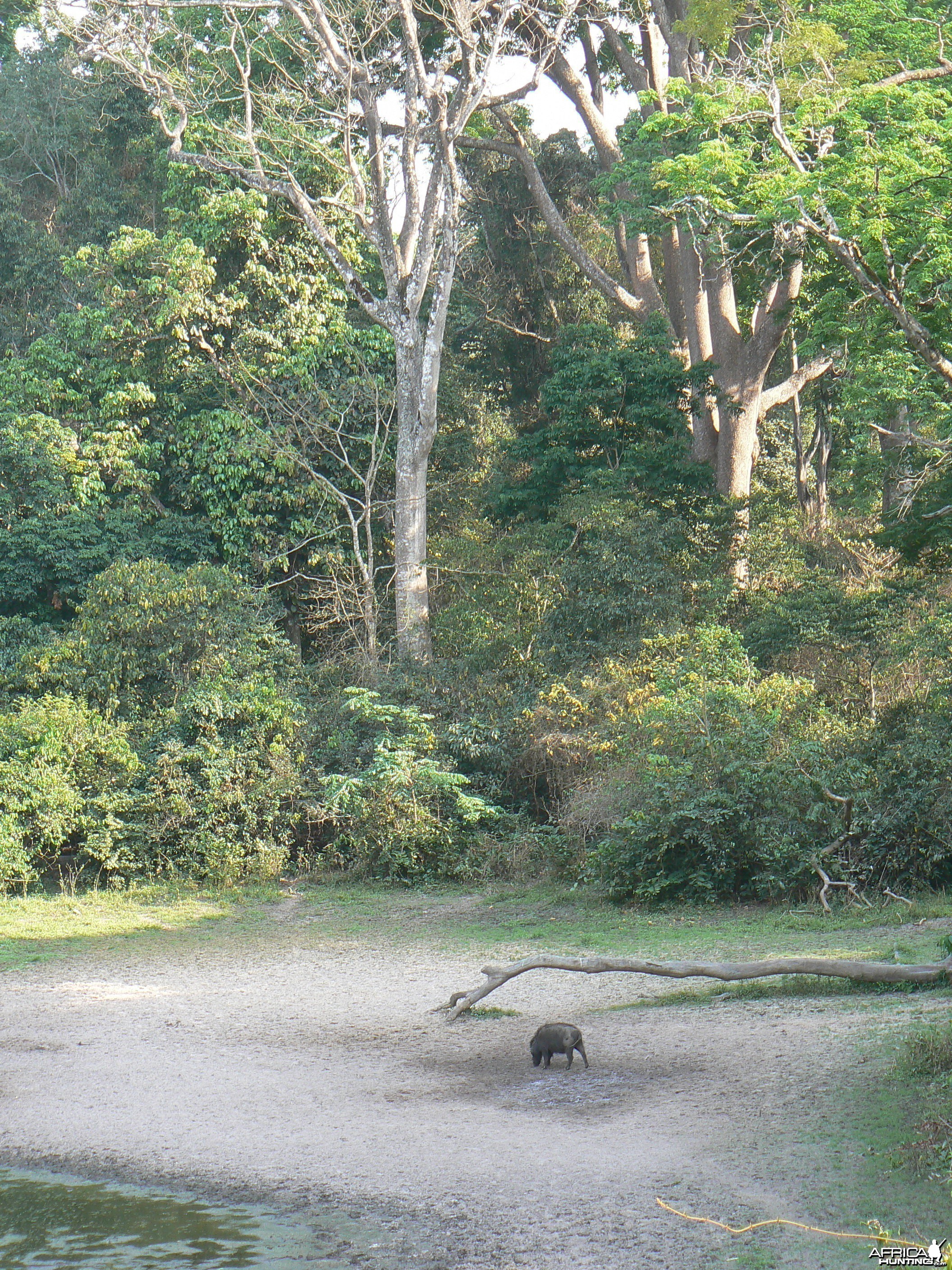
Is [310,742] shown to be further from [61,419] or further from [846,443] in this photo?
[846,443]

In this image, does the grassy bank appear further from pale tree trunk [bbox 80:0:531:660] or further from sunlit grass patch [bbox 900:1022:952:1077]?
pale tree trunk [bbox 80:0:531:660]

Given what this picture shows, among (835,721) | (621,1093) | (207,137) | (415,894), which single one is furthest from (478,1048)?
(207,137)

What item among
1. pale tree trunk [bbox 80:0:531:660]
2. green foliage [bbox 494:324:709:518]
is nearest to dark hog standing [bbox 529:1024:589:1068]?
pale tree trunk [bbox 80:0:531:660]

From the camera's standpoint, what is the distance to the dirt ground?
5688mm

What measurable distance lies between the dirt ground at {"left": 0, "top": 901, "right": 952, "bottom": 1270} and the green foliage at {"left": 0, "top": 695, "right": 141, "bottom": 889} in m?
4.47

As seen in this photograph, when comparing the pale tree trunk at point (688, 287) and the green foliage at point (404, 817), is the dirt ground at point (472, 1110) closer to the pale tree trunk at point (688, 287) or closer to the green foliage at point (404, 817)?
the green foliage at point (404, 817)

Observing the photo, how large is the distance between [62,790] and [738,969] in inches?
383

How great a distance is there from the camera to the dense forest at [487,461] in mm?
13781

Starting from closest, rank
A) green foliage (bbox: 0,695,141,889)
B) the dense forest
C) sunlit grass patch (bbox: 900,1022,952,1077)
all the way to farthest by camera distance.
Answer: sunlit grass patch (bbox: 900,1022,952,1077) < the dense forest < green foliage (bbox: 0,695,141,889)

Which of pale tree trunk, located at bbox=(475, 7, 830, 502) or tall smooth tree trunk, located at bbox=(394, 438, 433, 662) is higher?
pale tree trunk, located at bbox=(475, 7, 830, 502)

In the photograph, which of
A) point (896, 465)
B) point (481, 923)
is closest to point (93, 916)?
point (481, 923)

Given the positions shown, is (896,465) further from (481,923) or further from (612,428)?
(481,923)

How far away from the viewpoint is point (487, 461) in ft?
88.9

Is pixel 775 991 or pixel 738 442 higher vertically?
pixel 738 442
